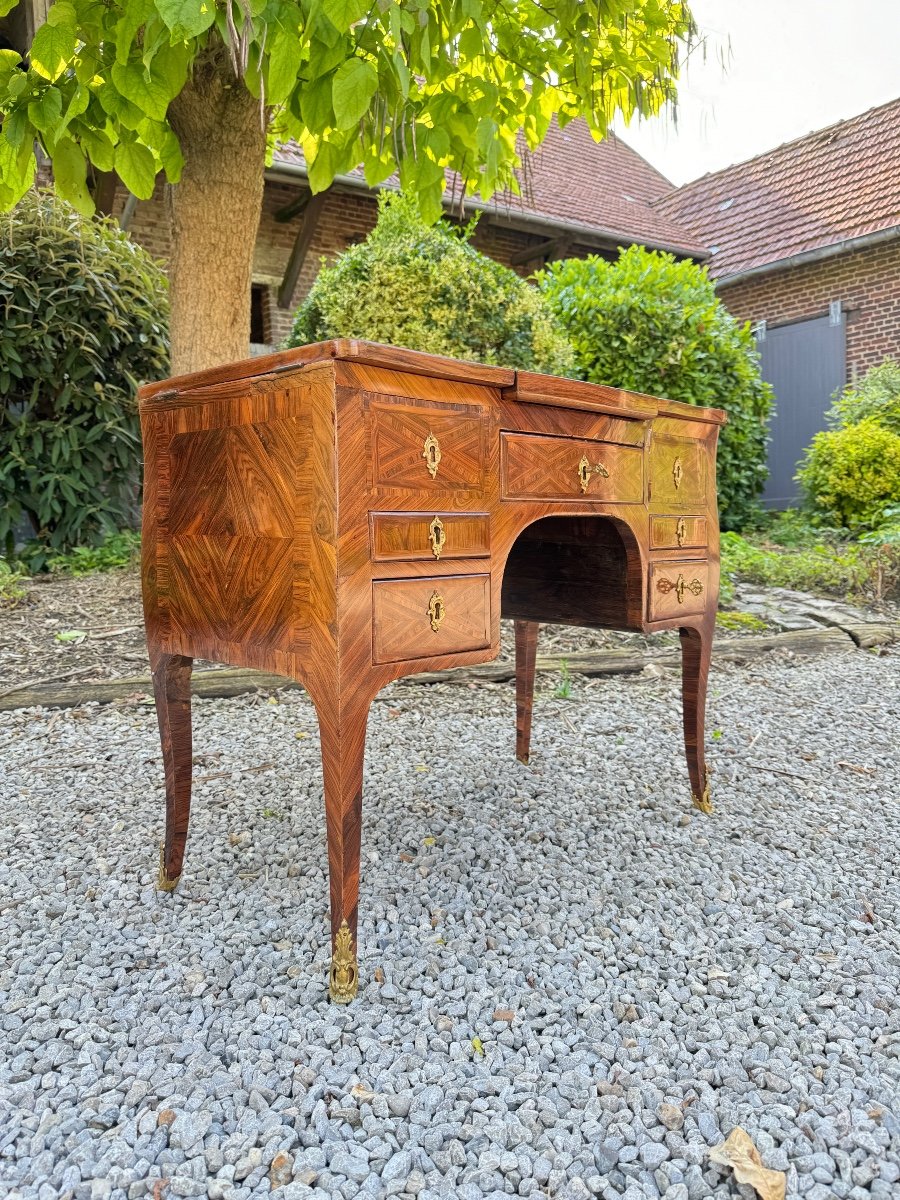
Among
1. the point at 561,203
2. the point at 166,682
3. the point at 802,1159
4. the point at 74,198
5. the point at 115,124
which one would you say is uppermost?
the point at 561,203

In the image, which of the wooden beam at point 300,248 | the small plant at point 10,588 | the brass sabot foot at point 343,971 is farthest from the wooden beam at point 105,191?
the brass sabot foot at point 343,971

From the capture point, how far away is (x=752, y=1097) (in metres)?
1.26

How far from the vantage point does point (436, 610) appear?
62.9 inches

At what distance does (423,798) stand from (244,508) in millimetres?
1227

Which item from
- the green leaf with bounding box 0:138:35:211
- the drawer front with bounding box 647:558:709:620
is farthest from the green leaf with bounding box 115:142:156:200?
the drawer front with bounding box 647:558:709:620

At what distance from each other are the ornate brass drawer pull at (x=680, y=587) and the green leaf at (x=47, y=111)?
6.27ft

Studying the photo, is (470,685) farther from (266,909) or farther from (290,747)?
(266,909)

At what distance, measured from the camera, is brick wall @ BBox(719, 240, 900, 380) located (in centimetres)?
962

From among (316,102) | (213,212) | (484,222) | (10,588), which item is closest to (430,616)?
(316,102)

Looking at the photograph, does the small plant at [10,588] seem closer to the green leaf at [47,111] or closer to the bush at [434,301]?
the bush at [434,301]

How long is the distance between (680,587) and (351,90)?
1.45 meters

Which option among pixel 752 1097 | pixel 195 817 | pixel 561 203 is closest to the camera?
pixel 752 1097

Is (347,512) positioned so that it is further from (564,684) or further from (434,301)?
(434,301)

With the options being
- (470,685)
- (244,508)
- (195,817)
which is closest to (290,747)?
(195,817)
